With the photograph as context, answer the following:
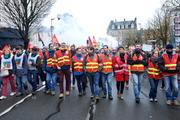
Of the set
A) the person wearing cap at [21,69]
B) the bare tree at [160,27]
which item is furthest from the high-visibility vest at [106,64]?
the bare tree at [160,27]

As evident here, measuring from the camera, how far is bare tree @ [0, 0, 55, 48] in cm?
3909

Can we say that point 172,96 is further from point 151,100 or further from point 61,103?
point 61,103

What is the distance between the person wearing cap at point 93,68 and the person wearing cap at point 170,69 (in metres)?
2.19

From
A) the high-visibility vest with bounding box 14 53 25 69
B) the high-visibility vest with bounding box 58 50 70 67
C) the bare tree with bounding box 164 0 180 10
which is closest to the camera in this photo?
the high-visibility vest with bounding box 58 50 70 67

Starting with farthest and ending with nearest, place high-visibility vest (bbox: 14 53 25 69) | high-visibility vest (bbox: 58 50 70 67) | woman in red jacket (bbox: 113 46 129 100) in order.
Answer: high-visibility vest (bbox: 14 53 25 69)
high-visibility vest (bbox: 58 50 70 67)
woman in red jacket (bbox: 113 46 129 100)

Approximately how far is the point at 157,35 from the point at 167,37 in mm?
2616

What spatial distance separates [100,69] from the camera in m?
12.0

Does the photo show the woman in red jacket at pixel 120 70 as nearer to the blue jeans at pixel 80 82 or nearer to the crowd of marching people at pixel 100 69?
the crowd of marching people at pixel 100 69

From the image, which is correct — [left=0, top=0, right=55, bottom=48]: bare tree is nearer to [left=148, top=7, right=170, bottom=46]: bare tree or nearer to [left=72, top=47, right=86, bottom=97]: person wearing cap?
[left=148, top=7, right=170, bottom=46]: bare tree

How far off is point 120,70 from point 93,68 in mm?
989

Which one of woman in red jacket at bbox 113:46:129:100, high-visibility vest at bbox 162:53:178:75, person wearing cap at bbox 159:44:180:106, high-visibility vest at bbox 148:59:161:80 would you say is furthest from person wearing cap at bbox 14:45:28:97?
high-visibility vest at bbox 162:53:178:75

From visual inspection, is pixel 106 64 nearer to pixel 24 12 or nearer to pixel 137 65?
pixel 137 65

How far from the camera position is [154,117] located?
8984 mm

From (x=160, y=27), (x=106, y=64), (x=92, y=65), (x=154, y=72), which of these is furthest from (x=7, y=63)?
(x=160, y=27)
